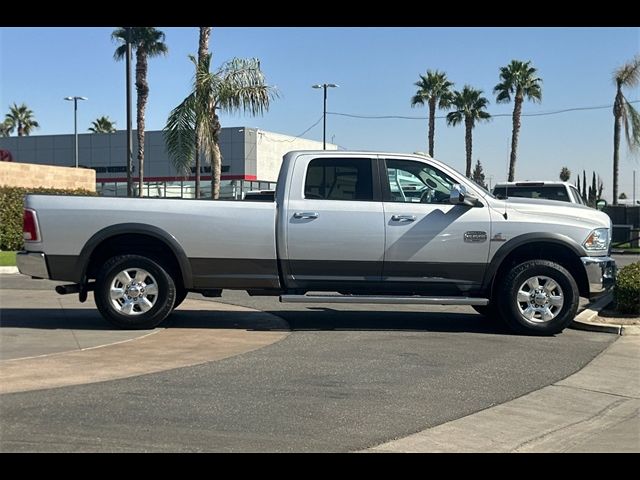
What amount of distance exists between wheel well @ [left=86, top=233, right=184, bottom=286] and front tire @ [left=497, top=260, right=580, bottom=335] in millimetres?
4012

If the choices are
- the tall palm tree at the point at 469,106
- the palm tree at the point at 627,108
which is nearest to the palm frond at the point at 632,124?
the palm tree at the point at 627,108

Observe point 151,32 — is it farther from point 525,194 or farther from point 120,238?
point 120,238

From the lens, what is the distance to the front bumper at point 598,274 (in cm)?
869

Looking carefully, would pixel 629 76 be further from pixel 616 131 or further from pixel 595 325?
pixel 595 325

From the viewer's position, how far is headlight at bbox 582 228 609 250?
8758 millimetres

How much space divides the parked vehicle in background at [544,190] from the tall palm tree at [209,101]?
30.8 ft

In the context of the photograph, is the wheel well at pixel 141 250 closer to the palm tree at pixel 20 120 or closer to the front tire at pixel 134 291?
the front tire at pixel 134 291

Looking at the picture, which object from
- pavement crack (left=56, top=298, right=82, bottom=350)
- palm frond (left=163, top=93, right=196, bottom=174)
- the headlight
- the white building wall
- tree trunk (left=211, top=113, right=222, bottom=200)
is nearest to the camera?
pavement crack (left=56, top=298, right=82, bottom=350)

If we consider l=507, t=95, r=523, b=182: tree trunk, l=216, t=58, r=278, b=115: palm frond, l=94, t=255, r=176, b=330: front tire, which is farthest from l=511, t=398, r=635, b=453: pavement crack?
l=507, t=95, r=523, b=182: tree trunk

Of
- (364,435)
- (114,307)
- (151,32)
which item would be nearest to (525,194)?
(114,307)

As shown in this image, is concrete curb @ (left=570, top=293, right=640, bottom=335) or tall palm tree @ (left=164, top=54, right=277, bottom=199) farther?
tall palm tree @ (left=164, top=54, right=277, bottom=199)

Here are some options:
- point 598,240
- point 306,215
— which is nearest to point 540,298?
point 598,240

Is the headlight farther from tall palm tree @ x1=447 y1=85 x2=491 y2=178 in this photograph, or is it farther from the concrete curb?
tall palm tree @ x1=447 y1=85 x2=491 y2=178

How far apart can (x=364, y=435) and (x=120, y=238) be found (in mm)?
4791
